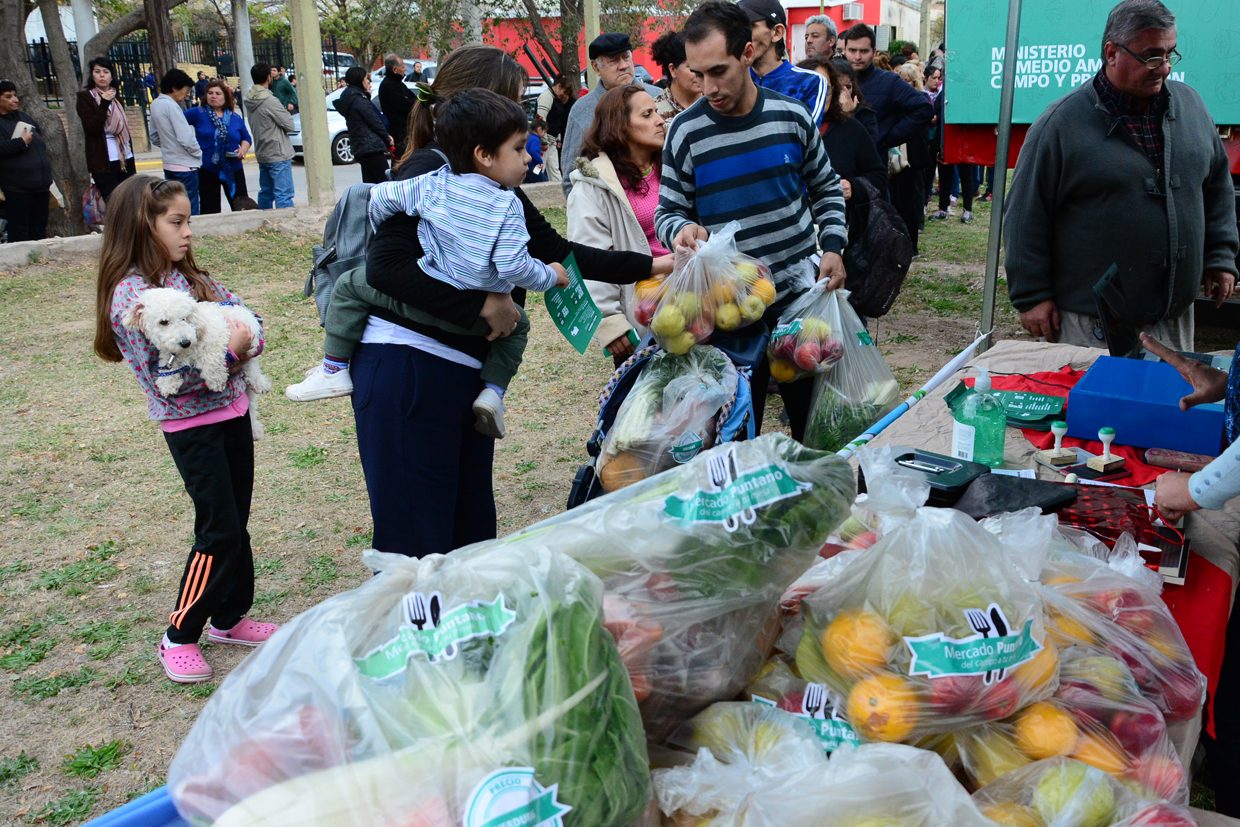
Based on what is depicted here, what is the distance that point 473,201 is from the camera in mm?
2213

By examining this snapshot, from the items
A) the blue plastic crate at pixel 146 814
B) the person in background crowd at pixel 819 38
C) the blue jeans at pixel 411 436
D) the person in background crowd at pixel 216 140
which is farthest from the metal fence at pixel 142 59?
the blue plastic crate at pixel 146 814

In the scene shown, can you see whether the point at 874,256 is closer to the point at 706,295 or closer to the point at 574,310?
the point at 706,295

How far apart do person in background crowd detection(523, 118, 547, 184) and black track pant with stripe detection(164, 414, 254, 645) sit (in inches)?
441

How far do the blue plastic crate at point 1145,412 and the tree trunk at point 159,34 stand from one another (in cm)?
1247

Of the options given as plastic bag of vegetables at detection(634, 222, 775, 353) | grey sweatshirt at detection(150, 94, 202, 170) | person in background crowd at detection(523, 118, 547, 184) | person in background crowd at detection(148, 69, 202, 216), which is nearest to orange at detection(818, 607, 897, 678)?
plastic bag of vegetables at detection(634, 222, 775, 353)

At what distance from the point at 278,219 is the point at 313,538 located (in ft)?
25.2

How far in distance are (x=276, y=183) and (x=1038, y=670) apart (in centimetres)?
1197

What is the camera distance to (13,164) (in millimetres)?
9156

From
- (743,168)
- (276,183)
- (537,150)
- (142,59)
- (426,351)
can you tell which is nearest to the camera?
(426,351)

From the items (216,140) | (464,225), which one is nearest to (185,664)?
(464,225)

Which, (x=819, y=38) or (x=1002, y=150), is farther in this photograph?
(x=819, y=38)

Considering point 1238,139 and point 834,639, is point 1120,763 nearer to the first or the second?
point 834,639

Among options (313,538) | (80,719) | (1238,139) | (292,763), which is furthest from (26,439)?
(1238,139)

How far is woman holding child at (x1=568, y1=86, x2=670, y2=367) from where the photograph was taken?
3395 millimetres
